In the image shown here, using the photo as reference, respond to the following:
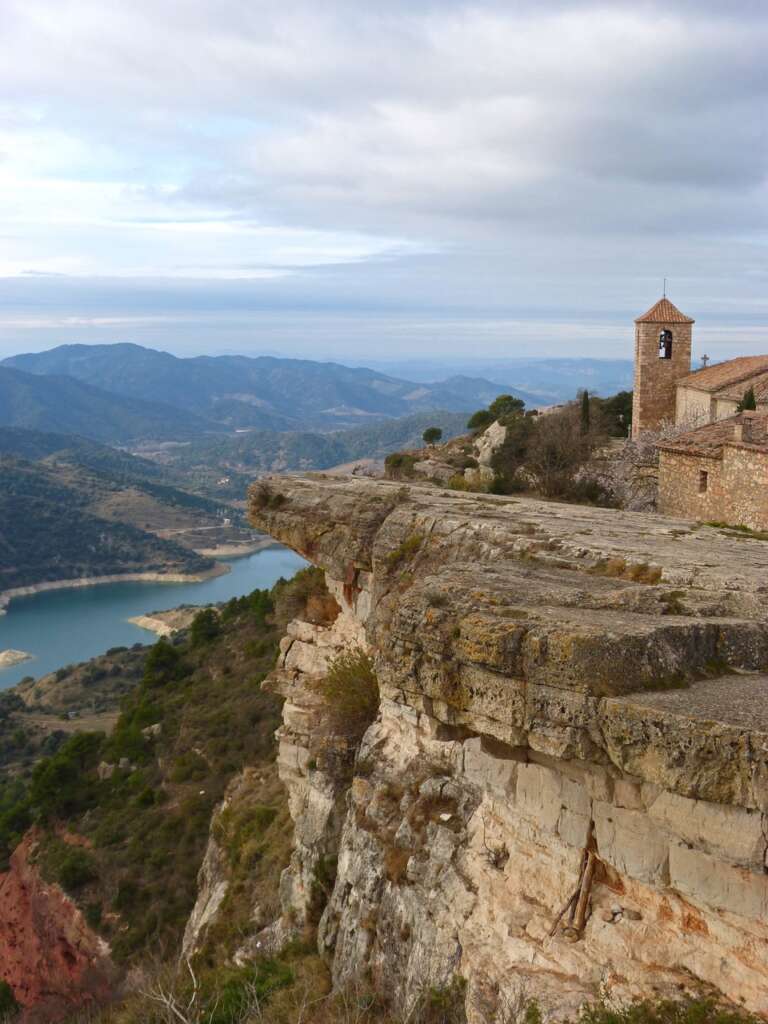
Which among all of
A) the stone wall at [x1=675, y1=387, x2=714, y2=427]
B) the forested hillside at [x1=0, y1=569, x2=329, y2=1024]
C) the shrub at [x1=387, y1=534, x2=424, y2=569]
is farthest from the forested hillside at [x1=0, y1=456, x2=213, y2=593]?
the shrub at [x1=387, y1=534, x2=424, y2=569]

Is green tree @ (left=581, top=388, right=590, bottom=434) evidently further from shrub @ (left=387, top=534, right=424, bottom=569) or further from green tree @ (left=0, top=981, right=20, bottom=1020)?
green tree @ (left=0, top=981, right=20, bottom=1020)

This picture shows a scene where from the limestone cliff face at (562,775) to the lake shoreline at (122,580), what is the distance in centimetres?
9258

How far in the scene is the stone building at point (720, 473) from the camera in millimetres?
16219

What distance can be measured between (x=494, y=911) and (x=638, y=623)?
277cm

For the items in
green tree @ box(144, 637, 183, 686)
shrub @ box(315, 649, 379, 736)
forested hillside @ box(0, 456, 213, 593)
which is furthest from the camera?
forested hillside @ box(0, 456, 213, 593)

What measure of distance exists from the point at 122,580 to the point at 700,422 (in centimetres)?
8540

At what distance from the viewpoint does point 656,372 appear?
3120 cm

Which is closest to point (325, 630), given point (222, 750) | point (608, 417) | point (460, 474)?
point (222, 750)

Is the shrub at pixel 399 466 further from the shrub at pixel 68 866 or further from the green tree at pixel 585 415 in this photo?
the shrub at pixel 68 866

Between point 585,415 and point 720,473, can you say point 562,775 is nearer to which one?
point 720,473

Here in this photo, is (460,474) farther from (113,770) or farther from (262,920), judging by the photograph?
(262,920)

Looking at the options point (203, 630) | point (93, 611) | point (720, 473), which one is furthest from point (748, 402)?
point (93, 611)

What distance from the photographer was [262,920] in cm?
1163

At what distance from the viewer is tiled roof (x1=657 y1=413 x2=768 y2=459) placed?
56.6 ft
